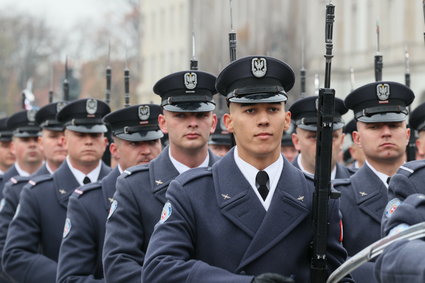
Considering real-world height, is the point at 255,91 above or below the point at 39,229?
above

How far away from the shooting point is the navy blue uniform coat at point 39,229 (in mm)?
9680

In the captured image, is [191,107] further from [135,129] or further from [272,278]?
[272,278]

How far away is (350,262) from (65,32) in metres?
66.0

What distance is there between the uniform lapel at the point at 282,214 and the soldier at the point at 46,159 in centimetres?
484

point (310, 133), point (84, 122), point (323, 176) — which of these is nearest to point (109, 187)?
point (84, 122)

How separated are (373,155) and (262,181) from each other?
2.20 metres

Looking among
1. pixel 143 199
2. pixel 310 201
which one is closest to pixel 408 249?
pixel 310 201

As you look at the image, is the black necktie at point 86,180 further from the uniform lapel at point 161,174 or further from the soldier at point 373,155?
the soldier at point 373,155

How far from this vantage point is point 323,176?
645cm

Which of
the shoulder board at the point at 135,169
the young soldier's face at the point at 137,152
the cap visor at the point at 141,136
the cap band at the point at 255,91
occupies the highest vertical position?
the cap band at the point at 255,91

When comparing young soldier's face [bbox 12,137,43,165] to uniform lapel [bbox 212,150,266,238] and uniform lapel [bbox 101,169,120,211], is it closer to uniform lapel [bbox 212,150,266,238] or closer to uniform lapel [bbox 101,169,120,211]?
uniform lapel [bbox 101,169,120,211]

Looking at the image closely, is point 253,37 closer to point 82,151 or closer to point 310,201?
point 82,151

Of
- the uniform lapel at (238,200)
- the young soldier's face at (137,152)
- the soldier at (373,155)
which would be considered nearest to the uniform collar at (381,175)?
the soldier at (373,155)

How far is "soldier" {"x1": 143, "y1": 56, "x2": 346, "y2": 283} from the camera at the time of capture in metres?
A: 6.43
